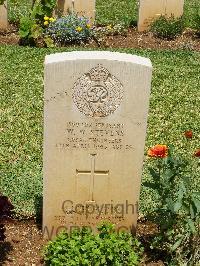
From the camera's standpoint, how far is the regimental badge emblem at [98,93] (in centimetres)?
450

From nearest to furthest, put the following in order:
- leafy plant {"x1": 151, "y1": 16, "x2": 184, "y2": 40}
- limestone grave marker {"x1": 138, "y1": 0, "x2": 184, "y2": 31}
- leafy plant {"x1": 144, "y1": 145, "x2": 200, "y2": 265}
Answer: leafy plant {"x1": 144, "y1": 145, "x2": 200, "y2": 265}, leafy plant {"x1": 151, "y1": 16, "x2": 184, "y2": 40}, limestone grave marker {"x1": 138, "y1": 0, "x2": 184, "y2": 31}

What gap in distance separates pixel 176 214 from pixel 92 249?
0.71 metres

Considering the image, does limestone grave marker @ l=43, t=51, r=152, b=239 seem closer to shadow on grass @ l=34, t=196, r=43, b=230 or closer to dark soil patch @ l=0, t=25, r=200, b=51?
shadow on grass @ l=34, t=196, r=43, b=230

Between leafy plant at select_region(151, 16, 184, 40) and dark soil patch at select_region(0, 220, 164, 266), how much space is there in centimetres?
607

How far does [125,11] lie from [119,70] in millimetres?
8293

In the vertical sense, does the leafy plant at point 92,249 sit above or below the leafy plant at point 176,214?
below

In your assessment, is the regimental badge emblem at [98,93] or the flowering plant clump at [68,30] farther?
the flowering plant clump at [68,30]

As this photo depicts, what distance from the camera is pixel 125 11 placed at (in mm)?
12500

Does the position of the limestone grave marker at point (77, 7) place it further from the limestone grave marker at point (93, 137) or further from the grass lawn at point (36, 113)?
the limestone grave marker at point (93, 137)

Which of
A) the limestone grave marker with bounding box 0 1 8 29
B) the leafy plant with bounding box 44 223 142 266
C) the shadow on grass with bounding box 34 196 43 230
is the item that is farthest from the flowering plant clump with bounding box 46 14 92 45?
the leafy plant with bounding box 44 223 142 266

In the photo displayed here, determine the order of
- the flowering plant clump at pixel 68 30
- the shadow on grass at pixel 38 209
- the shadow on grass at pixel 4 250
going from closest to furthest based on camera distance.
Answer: the shadow on grass at pixel 4 250 < the shadow on grass at pixel 38 209 < the flowering plant clump at pixel 68 30

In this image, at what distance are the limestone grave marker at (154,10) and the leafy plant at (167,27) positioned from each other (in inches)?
6.1

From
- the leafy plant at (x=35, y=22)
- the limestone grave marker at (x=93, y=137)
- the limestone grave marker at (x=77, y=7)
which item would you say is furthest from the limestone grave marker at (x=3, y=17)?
the limestone grave marker at (x=93, y=137)

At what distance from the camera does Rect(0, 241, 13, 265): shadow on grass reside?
4.92m
